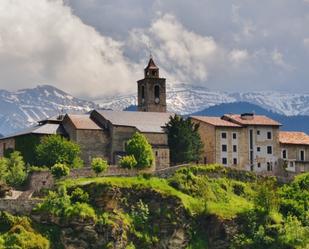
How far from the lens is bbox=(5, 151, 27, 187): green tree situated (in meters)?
116

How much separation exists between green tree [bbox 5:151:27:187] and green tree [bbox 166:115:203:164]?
23.0 metres

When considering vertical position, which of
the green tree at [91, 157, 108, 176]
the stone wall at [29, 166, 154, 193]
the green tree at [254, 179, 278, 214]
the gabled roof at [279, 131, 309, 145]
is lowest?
the green tree at [254, 179, 278, 214]

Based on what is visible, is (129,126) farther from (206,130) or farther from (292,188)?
(292,188)

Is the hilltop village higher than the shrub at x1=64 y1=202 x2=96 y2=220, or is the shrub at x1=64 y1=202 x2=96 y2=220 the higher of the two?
the hilltop village

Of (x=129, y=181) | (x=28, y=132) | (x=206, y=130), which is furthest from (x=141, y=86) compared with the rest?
Result: (x=129, y=181)

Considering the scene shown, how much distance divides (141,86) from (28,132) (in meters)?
33.5

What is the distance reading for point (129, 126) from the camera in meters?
133

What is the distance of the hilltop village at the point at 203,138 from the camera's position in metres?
130

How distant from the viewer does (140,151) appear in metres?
124

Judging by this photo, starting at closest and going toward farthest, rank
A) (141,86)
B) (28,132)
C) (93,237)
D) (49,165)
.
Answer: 1. (93,237)
2. (49,165)
3. (28,132)
4. (141,86)

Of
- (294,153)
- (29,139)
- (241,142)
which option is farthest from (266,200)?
(29,139)


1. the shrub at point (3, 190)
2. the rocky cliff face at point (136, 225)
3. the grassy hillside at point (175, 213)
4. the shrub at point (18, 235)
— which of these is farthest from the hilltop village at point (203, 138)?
the shrub at point (18, 235)

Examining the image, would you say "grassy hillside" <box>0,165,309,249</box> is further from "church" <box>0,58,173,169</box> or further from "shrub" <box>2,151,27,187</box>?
"church" <box>0,58,173,169</box>

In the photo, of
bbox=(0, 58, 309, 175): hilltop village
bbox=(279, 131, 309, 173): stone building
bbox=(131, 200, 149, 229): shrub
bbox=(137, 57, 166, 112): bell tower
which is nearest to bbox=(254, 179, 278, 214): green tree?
bbox=(131, 200, 149, 229): shrub
